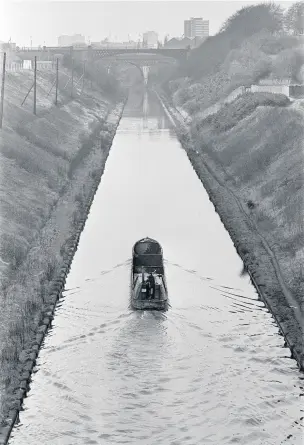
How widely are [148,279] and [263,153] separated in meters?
30.8

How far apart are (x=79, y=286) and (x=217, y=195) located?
2105 centimetres

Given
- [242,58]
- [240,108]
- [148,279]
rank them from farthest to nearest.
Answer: [242,58], [240,108], [148,279]

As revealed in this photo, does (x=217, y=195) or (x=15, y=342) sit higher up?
(x=217, y=195)

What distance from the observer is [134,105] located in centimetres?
15300

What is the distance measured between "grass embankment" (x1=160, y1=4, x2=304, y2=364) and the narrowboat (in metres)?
4.37

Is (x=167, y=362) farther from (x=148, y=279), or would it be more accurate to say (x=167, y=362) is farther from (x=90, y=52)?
(x=90, y=52)

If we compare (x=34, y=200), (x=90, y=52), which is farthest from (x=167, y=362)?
(x=90, y=52)

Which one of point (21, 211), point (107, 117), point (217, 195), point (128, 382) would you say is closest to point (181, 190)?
point (217, 195)

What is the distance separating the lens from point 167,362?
2559 cm

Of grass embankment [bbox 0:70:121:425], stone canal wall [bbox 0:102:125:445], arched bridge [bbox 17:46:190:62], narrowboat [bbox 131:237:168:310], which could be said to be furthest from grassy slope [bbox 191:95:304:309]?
arched bridge [bbox 17:46:190:62]

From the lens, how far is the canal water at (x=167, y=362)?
21.8m

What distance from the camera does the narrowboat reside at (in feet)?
98.2

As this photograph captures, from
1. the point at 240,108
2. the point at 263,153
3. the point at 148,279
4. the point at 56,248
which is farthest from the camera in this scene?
the point at 240,108

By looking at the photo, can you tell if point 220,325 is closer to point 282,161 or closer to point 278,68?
point 282,161
